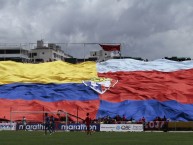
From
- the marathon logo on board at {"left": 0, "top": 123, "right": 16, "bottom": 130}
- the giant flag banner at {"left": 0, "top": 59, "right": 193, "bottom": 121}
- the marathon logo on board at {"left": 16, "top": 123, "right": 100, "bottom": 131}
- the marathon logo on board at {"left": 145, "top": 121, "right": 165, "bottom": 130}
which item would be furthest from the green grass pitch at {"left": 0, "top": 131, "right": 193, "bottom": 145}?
the giant flag banner at {"left": 0, "top": 59, "right": 193, "bottom": 121}

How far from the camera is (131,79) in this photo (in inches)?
3561

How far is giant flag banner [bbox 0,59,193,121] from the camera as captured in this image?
7825 centimetres

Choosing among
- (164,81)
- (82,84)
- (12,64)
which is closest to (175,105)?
(164,81)


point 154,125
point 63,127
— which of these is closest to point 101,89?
point 63,127

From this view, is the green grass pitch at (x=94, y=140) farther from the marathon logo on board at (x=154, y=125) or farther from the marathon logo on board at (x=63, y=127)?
the marathon logo on board at (x=154, y=125)

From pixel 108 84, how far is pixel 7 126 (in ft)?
76.6

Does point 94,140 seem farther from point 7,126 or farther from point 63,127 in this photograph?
point 7,126

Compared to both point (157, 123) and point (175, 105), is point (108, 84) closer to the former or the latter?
point (175, 105)

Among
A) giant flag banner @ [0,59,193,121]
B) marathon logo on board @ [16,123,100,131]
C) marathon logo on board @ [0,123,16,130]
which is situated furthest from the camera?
giant flag banner @ [0,59,193,121]

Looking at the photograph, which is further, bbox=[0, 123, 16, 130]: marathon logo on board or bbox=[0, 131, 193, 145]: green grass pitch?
bbox=[0, 123, 16, 130]: marathon logo on board

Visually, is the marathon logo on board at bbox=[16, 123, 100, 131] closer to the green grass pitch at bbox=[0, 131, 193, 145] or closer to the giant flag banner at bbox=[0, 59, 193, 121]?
the giant flag banner at bbox=[0, 59, 193, 121]

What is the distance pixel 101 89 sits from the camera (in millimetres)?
84688

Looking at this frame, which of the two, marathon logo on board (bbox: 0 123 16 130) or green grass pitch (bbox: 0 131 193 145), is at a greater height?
marathon logo on board (bbox: 0 123 16 130)

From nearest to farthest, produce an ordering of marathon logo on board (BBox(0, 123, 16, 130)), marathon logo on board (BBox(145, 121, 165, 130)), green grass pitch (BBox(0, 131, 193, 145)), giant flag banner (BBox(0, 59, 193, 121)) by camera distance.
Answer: green grass pitch (BBox(0, 131, 193, 145)) < marathon logo on board (BBox(145, 121, 165, 130)) < marathon logo on board (BBox(0, 123, 16, 130)) < giant flag banner (BBox(0, 59, 193, 121))
